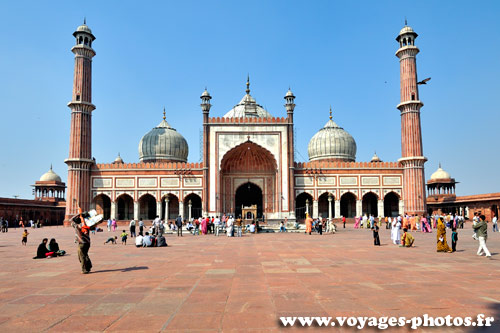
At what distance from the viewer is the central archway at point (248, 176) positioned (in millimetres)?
35062

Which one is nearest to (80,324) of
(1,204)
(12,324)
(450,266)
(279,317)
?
(12,324)

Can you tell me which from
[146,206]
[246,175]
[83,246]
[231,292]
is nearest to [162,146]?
[146,206]

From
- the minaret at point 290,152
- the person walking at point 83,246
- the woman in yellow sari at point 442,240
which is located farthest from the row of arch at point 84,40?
the woman in yellow sari at point 442,240

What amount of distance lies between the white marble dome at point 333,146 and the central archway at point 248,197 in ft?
30.0

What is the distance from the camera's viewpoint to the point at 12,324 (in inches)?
158

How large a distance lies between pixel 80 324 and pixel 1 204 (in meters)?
36.7

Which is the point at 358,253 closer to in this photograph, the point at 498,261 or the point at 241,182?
the point at 498,261

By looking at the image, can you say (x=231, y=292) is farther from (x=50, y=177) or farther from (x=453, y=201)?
(x=50, y=177)

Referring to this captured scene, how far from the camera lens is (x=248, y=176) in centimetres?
3578

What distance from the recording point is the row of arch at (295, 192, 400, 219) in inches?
1443

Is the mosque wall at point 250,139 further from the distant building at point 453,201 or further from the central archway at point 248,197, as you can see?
the distant building at point 453,201

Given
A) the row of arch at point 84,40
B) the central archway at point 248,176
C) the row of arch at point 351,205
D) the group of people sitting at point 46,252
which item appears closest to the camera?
the group of people sitting at point 46,252

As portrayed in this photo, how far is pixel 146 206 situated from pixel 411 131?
982 inches

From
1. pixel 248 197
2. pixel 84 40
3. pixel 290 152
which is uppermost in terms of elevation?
pixel 84 40
